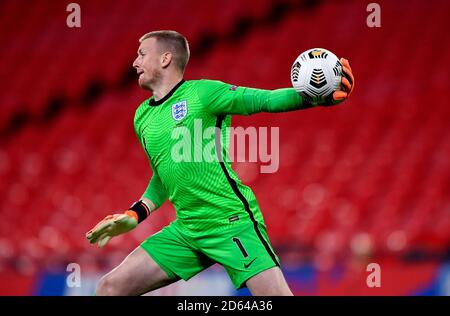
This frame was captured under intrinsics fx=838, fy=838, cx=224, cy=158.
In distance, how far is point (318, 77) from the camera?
152 inches

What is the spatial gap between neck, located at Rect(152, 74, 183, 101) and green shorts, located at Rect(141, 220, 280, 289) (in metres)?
0.69

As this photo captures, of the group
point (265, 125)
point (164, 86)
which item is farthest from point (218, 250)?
point (265, 125)

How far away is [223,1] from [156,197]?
660 cm

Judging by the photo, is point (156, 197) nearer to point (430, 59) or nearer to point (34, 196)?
point (34, 196)

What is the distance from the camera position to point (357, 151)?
8.45 m

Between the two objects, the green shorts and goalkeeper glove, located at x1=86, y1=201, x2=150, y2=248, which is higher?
goalkeeper glove, located at x1=86, y1=201, x2=150, y2=248

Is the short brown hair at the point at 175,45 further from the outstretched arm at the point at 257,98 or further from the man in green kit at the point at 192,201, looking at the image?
the outstretched arm at the point at 257,98

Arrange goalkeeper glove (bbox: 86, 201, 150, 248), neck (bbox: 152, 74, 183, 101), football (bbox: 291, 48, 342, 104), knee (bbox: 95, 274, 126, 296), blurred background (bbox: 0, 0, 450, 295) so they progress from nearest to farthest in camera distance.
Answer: football (bbox: 291, 48, 342, 104) < goalkeeper glove (bbox: 86, 201, 150, 248) < knee (bbox: 95, 274, 126, 296) < neck (bbox: 152, 74, 183, 101) < blurred background (bbox: 0, 0, 450, 295)

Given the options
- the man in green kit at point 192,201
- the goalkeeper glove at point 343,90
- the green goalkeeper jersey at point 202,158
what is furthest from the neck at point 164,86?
the goalkeeper glove at point 343,90

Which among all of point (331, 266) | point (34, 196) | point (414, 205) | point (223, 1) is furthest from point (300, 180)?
point (223, 1)

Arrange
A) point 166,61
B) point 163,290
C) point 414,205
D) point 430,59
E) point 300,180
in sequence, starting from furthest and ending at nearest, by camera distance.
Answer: point 430,59, point 300,180, point 414,205, point 163,290, point 166,61

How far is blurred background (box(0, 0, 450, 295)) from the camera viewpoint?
6.84 meters

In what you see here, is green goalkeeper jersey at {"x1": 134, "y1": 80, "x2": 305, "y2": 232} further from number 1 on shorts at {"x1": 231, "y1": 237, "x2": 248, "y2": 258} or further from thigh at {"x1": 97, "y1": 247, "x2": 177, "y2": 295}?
thigh at {"x1": 97, "y1": 247, "x2": 177, "y2": 295}

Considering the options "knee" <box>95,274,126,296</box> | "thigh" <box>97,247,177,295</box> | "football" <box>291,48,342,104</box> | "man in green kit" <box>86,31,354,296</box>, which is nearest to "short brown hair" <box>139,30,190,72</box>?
"man in green kit" <box>86,31,354,296</box>
